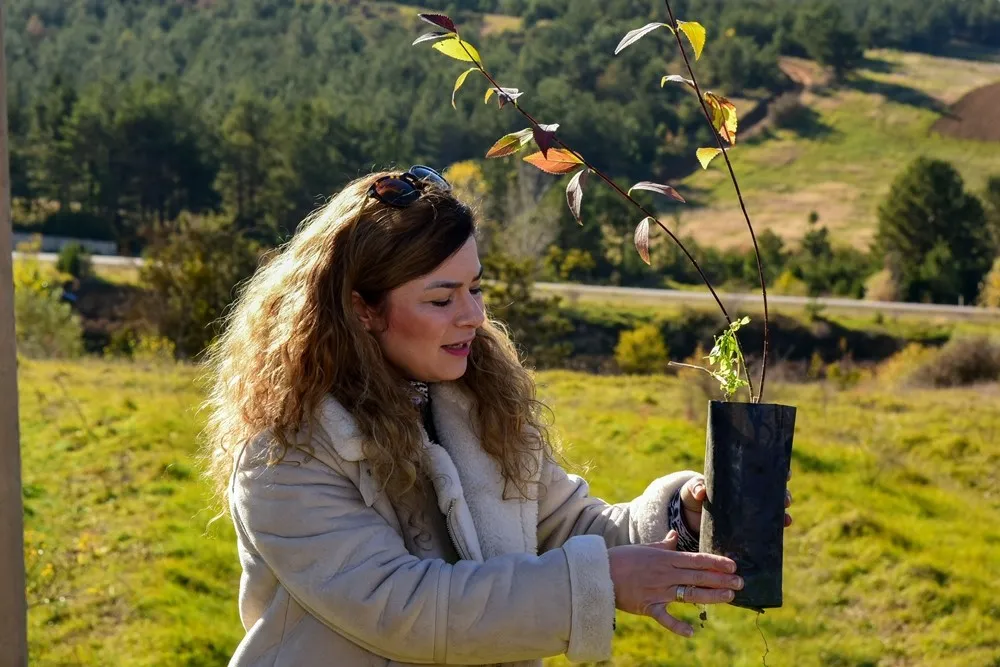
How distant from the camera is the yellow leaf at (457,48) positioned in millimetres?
1851

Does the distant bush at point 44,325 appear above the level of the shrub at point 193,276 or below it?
below

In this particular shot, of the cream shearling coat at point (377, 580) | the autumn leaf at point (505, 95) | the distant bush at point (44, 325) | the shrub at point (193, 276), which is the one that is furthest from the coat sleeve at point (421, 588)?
the distant bush at point (44, 325)

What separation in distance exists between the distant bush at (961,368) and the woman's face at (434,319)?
17415 millimetres

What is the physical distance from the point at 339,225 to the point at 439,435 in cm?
38

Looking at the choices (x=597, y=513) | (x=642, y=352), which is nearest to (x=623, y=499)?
(x=597, y=513)

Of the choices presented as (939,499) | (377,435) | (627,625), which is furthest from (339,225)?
(939,499)

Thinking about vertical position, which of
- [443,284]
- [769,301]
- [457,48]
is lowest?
[769,301]

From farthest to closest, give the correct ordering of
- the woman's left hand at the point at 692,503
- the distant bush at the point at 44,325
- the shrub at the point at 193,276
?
the distant bush at the point at 44,325, the shrub at the point at 193,276, the woman's left hand at the point at 692,503

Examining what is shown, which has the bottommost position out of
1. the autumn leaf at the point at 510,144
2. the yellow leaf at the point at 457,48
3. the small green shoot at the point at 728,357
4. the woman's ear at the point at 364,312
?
the small green shoot at the point at 728,357

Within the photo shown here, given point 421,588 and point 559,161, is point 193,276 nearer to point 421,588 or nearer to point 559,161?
point 559,161

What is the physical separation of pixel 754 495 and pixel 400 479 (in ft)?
1.72

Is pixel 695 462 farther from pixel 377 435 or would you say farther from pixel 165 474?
pixel 377 435

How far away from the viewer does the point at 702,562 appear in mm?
1775

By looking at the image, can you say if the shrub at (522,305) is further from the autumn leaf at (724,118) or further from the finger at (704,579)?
the finger at (704,579)
